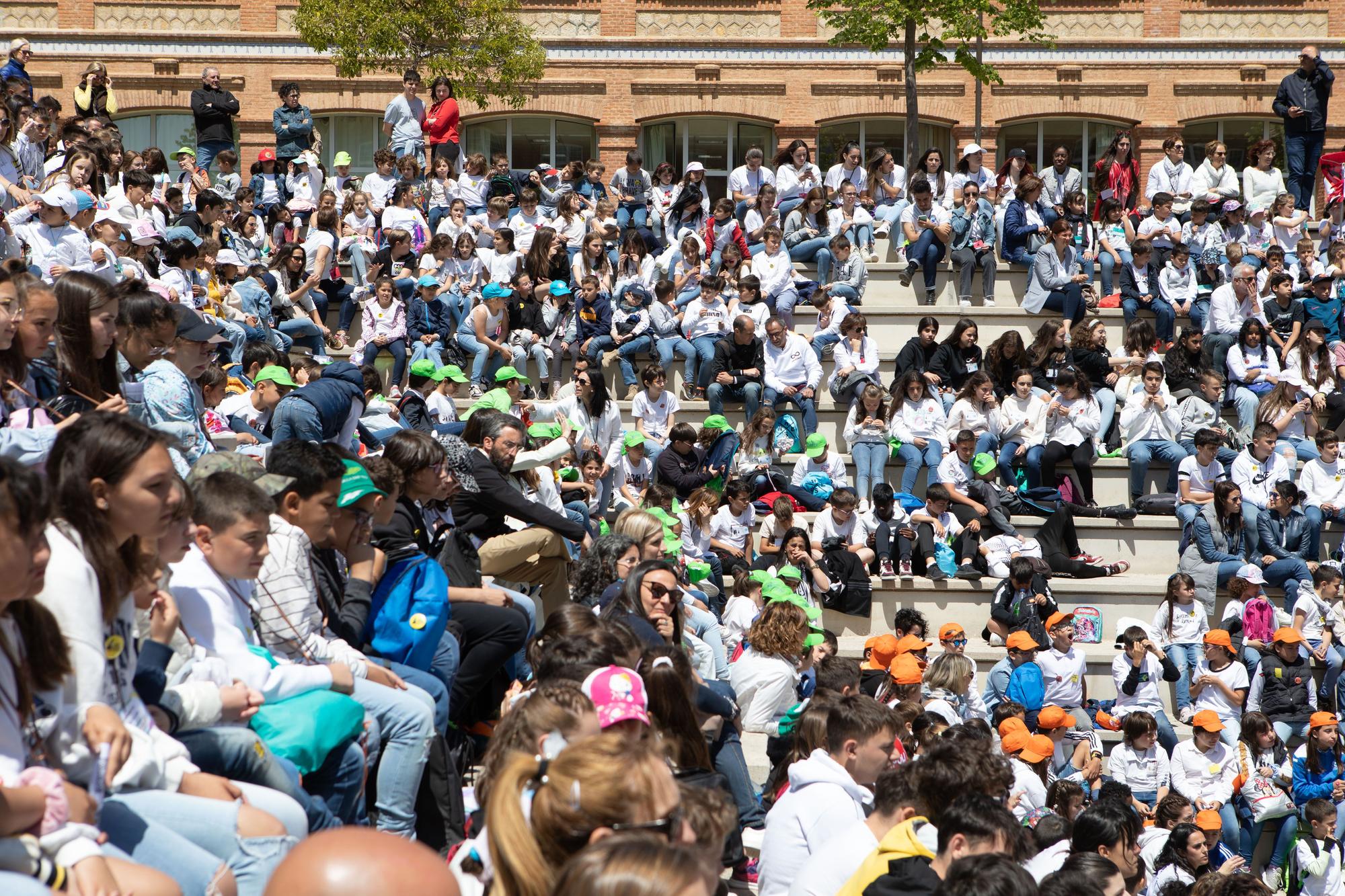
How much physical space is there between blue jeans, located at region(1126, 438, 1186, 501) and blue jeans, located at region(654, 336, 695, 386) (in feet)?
14.8

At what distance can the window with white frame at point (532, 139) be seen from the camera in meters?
26.2

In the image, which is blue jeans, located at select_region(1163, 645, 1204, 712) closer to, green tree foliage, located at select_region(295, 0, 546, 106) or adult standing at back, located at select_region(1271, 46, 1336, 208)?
adult standing at back, located at select_region(1271, 46, 1336, 208)

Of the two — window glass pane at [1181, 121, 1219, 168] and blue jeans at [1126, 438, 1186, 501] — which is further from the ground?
window glass pane at [1181, 121, 1219, 168]

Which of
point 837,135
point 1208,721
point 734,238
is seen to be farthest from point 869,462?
point 837,135

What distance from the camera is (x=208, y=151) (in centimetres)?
1836

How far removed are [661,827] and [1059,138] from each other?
25679 millimetres

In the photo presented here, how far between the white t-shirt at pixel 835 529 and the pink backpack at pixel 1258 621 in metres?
3.54

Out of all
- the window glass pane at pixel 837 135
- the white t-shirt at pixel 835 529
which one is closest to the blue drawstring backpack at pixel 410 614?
the white t-shirt at pixel 835 529

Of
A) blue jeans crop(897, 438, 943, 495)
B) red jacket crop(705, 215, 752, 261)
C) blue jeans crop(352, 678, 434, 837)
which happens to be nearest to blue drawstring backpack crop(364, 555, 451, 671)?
blue jeans crop(352, 678, 434, 837)

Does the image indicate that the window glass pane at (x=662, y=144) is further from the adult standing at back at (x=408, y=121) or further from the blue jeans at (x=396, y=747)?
the blue jeans at (x=396, y=747)

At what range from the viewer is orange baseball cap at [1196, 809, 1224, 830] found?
1032 centimetres

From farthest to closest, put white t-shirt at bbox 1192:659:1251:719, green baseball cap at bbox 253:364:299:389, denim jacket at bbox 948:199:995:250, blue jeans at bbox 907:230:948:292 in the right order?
denim jacket at bbox 948:199:995:250 < blue jeans at bbox 907:230:948:292 < white t-shirt at bbox 1192:659:1251:719 < green baseball cap at bbox 253:364:299:389

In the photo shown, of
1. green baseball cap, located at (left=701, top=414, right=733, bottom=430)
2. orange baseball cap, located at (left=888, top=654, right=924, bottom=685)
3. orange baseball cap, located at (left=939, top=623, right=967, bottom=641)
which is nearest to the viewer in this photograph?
orange baseball cap, located at (left=888, top=654, right=924, bottom=685)

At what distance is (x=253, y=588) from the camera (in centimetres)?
455
